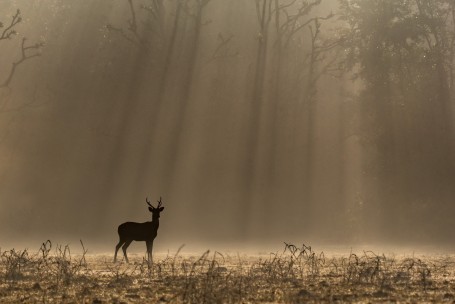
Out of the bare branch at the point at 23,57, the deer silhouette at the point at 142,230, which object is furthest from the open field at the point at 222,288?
the bare branch at the point at 23,57

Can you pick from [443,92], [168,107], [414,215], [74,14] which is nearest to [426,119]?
[443,92]

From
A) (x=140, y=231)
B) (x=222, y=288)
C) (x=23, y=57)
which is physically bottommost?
(x=222, y=288)

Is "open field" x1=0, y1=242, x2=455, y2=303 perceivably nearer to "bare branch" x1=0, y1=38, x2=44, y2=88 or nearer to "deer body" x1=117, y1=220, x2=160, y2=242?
"deer body" x1=117, y1=220, x2=160, y2=242

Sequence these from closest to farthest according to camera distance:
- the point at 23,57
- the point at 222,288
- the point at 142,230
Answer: the point at 222,288, the point at 142,230, the point at 23,57

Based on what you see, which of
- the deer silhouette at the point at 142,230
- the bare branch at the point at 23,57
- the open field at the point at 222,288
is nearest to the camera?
the open field at the point at 222,288

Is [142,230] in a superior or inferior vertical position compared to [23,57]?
inferior

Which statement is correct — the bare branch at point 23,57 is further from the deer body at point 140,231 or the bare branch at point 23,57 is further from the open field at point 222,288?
the open field at point 222,288

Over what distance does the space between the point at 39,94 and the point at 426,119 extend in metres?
23.3

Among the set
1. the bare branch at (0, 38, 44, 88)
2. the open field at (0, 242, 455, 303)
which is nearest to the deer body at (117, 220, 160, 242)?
the open field at (0, 242, 455, 303)

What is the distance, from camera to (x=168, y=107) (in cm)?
4809

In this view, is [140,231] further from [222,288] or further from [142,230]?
[222,288]

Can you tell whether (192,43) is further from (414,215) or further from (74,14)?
(414,215)

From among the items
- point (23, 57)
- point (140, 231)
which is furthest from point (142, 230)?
point (23, 57)

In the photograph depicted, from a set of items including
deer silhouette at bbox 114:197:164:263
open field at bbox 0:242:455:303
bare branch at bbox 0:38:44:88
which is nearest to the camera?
open field at bbox 0:242:455:303
